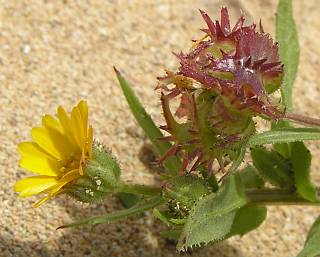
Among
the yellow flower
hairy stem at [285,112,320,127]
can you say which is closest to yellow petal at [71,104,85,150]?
the yellow flower

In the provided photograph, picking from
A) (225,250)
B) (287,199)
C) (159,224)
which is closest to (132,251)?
(159,224)

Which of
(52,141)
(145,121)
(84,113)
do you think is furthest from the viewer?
(145,121)

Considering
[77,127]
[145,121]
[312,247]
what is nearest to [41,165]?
[77,127]

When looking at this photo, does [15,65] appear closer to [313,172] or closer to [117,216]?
[117,216]

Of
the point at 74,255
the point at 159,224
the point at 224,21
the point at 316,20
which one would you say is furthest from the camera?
the point at 316,20

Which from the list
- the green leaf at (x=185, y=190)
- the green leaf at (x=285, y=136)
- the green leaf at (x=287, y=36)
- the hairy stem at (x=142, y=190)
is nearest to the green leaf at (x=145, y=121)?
the hairy stem at (x=142, y=190)

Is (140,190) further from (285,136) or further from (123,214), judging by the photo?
(285,136)

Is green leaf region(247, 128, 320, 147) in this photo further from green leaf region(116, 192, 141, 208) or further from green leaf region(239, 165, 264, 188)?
green leaf region(116, 192, 141, 208)
